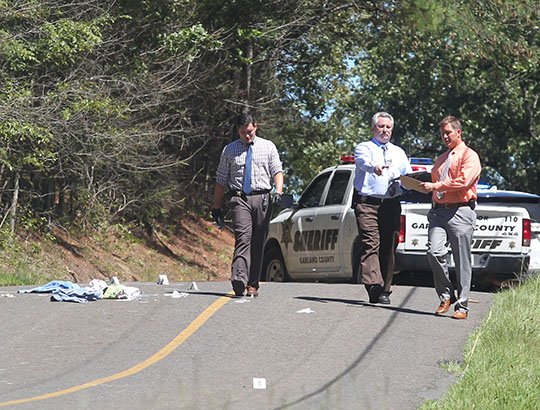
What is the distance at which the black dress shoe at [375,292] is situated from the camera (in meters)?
13.6

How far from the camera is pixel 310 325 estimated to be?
1222 centimetres

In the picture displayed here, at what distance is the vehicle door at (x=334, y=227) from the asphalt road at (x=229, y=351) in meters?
2.37

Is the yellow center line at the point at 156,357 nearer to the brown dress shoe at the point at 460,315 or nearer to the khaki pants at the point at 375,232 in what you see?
the khaki pants at the point at 375,232

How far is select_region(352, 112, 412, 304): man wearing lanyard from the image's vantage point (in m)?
13.4

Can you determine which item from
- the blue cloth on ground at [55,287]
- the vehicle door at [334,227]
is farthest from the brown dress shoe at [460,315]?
the vehicle door at [334,227]

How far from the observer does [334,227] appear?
57.7ft

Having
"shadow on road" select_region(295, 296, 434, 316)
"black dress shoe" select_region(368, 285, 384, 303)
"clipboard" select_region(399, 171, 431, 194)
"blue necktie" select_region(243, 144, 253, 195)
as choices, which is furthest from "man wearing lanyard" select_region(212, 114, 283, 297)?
"clipboard" select_region(399, 171, 431, 194)

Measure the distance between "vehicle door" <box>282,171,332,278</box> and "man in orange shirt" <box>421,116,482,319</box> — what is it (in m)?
5.37

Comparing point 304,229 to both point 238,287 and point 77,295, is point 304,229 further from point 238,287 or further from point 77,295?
point 77,295

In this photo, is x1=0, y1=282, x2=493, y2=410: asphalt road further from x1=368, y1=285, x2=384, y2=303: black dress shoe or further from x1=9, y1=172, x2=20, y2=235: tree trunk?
x1=9, y1=172, x2=20, y2=235: tree trunk

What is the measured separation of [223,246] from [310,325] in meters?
23.6

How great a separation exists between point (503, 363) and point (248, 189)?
172 inches

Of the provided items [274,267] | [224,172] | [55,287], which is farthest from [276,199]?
[274,267]

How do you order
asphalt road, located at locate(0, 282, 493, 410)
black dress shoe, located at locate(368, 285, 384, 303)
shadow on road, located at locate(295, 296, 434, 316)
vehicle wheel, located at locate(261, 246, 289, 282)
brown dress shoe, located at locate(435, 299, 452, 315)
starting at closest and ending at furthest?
asphalt road, located at locate(0, 282, 493, 410) < brown dress shoe, located at locate(435, 299, 452, 315) < shadow on road, located at locate(295, 296, 434, 316) < black dress shoe, located at locate(368, 285, 384, 303) < vehicle wheel, located at locate(261, 246, 289, 282)
